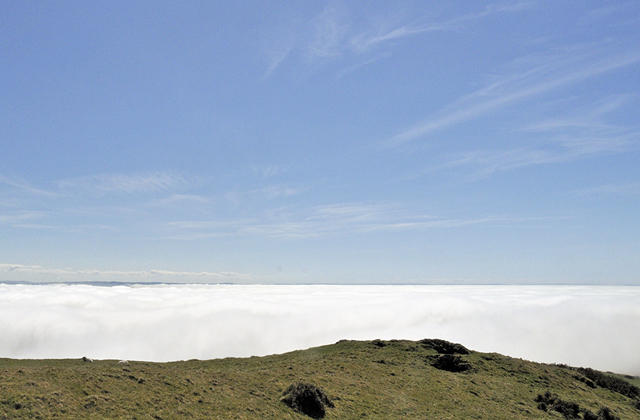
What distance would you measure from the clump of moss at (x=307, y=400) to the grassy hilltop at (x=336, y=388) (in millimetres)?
87

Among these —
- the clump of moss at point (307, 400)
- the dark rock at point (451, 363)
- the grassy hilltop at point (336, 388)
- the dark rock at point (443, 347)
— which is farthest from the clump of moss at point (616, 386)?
the clump of moss at point (307, 400)

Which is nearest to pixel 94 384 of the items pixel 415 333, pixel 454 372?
pixel 454 372

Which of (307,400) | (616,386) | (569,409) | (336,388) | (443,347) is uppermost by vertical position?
(307,400)

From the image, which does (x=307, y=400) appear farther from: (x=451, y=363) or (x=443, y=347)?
(x=443, y=347)

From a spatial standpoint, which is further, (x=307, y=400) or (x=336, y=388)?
(x=336, y=388)

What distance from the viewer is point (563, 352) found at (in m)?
188

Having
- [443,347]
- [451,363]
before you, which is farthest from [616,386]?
[451,363]

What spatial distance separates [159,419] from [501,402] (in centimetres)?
3549

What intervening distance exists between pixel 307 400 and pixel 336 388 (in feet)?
23.5

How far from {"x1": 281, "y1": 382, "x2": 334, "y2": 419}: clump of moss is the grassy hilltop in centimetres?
9

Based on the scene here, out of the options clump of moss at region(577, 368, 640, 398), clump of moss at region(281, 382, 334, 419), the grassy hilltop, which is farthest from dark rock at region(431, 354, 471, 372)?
clump of moss at region(281, 382, 334, 419)

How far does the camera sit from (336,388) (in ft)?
116

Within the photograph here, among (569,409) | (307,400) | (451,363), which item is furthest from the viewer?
(451,363)

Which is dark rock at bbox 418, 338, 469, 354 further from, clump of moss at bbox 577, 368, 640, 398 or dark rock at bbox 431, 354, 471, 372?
clump of moss at bbox 577, 368, 640, 398
